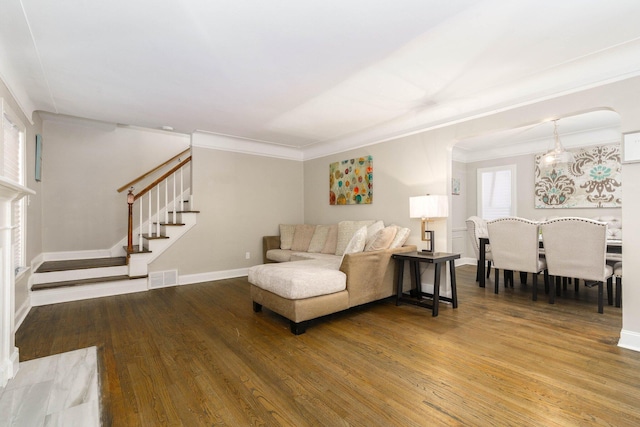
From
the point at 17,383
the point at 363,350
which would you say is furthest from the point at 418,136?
the point at 17,383

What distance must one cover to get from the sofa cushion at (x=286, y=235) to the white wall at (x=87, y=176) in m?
2.68

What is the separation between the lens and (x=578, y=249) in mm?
3385

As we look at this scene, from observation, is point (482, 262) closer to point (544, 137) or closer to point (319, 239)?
point (319, 239)

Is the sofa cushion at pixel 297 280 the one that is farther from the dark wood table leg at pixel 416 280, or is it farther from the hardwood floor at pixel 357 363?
the dark wood table leg at pixel 416 280

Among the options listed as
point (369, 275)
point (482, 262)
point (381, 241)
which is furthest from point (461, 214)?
point (369, 275)

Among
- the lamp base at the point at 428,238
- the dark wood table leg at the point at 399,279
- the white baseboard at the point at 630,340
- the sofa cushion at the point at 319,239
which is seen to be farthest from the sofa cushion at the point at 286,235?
the white baseboard at the point at 630,340

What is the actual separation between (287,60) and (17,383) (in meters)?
2.97

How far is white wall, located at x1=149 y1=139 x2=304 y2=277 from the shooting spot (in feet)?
15.9

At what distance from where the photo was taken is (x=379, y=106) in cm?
366

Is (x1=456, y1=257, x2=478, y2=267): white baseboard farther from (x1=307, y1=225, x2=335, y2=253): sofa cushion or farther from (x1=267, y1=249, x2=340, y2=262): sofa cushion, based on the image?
(x1=267, y1=249, x2=340, y2=262): sofa cushion

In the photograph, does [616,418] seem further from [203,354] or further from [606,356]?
[203,354]

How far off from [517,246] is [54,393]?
4.69 meters

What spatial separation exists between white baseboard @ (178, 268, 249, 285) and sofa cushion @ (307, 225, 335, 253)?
1291 millimetres

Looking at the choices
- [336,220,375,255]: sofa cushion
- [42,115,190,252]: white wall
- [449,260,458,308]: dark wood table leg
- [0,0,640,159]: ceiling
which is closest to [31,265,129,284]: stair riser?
[42,115,190,252]: white wall
